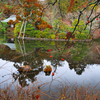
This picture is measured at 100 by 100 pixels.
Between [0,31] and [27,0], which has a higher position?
[27,0]

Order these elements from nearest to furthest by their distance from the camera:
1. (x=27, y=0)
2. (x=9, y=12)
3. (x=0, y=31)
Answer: (x=27, y=0) → (x=0, y=31) → (x=9, y=12)

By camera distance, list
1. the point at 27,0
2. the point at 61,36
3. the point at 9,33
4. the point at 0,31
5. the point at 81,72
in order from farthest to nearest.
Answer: the point at 9,33
the point at 0,31
the point at 61,36
the point at 27,0
the point at 81,72

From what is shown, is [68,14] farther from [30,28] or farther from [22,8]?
[22,8]

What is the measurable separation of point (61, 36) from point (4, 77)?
632 inches

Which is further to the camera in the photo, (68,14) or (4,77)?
(68,14)

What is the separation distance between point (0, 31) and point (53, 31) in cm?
1461

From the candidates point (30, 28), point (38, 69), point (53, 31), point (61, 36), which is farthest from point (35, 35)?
point (38, 69)

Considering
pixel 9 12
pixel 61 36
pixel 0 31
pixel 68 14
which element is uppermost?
pixel 9 12

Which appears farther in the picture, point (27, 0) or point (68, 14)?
point (68, 14)

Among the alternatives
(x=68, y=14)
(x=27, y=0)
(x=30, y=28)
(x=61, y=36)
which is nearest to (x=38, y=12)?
(x=27, y=0)

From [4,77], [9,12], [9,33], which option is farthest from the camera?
[9,12]

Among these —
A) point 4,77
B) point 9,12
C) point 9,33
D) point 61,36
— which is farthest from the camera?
point 9,12

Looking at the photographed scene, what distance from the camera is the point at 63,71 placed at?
668cm

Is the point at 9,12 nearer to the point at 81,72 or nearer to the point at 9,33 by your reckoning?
the point at 9,33
